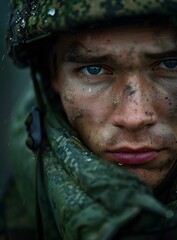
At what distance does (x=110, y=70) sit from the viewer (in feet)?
5.21

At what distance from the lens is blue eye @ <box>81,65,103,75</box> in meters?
1.61

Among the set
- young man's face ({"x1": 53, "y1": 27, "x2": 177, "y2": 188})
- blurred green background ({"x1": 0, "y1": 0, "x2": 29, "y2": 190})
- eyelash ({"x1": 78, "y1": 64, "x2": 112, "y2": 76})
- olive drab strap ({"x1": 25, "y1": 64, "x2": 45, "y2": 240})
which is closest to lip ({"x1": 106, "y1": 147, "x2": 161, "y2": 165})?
young man's face ({"x1": 53, "y1": 27, "x2": 177, "y2": 188})

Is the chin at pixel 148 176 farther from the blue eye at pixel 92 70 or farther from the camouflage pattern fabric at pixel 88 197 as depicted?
the blue eye at pixel 92 70

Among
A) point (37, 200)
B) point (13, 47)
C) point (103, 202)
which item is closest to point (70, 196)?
point (103, 202)

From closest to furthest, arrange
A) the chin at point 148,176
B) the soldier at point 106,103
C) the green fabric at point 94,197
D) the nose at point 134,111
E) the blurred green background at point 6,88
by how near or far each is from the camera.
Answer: the green fabric at point 94,197 → the soldier at point 106,103 → the nose at point 134,111 → the chin at point 148,176 → the blurred green background at point 6,88

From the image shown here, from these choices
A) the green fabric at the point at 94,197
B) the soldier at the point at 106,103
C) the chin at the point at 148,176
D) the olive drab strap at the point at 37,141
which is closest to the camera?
the green fabric at the point at 94,197

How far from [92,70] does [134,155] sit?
11.5 inches

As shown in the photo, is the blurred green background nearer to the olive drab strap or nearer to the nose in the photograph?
the olive drab strap

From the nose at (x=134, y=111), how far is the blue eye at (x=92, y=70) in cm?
13

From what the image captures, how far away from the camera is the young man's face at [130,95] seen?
1.53 meters

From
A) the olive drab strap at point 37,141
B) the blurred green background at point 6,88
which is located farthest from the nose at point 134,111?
the blurred green background at point 6,88

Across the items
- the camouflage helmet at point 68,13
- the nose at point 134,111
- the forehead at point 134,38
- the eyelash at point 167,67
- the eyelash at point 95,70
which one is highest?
the camouflage helmet at point 68,13

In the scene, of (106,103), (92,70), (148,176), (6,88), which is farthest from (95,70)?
(6,88)

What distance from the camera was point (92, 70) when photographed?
1625 millimetres
